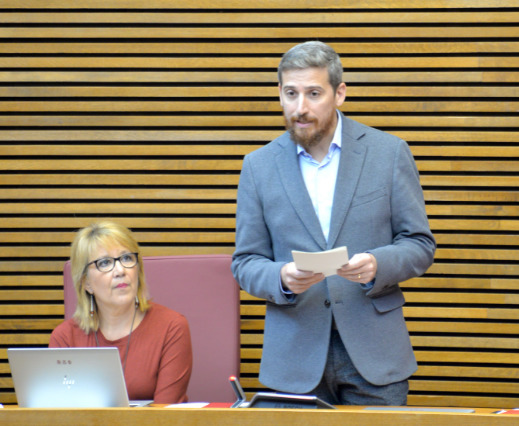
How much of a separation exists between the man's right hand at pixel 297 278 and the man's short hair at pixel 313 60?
24.5 inches

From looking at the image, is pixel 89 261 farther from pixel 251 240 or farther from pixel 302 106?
pixel 302 106

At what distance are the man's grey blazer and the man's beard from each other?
0.08 metres

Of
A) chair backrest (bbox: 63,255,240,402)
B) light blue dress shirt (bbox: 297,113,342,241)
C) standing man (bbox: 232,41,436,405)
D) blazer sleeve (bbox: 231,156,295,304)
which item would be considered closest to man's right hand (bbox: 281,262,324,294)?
standing man (bbox: 232,41,436,405)

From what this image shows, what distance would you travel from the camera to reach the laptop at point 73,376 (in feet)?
6.32

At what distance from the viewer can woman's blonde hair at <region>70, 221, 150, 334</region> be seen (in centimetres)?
273

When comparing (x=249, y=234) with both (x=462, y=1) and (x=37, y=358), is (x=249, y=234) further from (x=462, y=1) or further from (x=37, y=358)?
(x=462, y=1)

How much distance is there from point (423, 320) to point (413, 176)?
155 centimetres

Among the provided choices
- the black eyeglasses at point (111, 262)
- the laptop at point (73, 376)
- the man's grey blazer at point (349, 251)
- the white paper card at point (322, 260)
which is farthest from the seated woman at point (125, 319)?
the white paper card at point (322, 260)

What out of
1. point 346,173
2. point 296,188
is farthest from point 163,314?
point 346,173

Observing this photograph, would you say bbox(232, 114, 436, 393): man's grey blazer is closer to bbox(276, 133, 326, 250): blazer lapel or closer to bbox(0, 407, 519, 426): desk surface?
bbox(276, 133, 326, 250): blazer lapel

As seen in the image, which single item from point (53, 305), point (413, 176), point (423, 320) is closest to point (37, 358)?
point (413, 176)

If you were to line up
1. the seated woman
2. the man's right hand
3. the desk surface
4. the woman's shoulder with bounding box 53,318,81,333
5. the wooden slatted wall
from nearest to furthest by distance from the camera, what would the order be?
the desk surface
the man's right hand
the seated woman
the woman's shoulder with bounding box 53,318,81,333
the wooden slatted wall

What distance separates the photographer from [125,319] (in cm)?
275

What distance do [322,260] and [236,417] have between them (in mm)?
511
